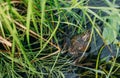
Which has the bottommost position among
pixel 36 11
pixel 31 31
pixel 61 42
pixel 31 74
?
pixel 31 74

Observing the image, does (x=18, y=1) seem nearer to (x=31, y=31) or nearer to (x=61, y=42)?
(x=31, y=31)

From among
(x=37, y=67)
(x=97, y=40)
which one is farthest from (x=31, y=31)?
(x=97, y=40)

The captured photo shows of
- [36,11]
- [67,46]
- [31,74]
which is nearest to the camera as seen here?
[36,11]

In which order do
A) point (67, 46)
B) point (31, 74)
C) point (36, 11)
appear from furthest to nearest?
point (67, 46) < point (31, 74) < point (36, 11)

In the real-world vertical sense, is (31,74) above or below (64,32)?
below

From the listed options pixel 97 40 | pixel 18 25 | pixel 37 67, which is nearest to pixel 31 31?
pixel 18 25

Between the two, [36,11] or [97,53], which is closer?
[36,11]
